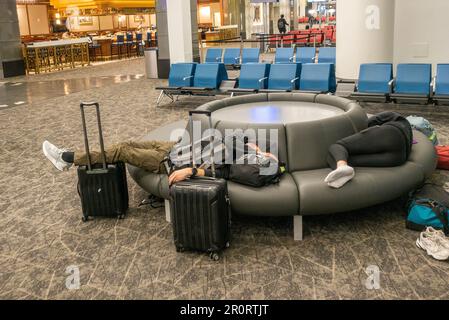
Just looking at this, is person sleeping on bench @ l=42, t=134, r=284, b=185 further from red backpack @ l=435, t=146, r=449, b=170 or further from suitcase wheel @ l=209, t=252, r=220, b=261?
red backpack @ l=435, t=146, r=449, b=170

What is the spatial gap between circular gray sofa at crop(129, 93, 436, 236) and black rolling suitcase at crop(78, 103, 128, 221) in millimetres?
283

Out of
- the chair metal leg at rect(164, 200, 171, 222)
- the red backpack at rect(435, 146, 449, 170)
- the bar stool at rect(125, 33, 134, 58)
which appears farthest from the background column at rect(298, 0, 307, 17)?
the chair metal leg at rect(164, 200, 171, 222)

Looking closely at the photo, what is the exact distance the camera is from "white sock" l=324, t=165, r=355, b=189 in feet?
11.7

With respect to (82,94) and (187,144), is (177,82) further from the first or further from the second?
(187,144)

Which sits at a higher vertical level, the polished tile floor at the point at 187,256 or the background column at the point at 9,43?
the background column at the point at 9,43

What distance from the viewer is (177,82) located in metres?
9.42

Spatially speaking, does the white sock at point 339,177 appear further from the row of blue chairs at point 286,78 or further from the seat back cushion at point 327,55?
the seat back cushion at point 327,55

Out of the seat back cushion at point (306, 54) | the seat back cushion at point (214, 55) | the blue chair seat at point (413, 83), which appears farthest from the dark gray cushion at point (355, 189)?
the seat back cushion at point (214, 55)

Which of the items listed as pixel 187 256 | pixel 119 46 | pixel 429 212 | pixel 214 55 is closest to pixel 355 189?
pixel 429 212

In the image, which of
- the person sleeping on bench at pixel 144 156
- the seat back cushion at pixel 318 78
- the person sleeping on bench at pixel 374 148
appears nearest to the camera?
the person sleeping on bench at pixel 144 156

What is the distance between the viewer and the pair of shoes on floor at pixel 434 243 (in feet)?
10.7

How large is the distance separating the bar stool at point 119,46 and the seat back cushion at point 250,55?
42.6 feet
